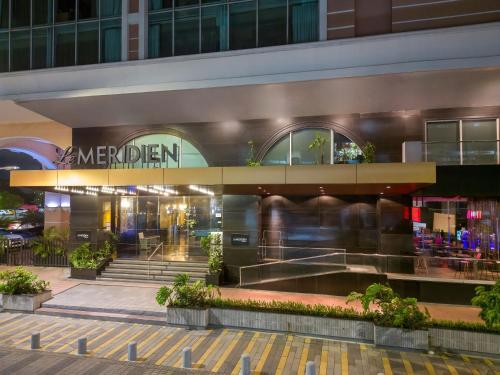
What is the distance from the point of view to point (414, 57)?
1289cm

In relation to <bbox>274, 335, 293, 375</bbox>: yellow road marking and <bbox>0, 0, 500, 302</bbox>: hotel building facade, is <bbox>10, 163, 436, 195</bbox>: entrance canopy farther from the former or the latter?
<bbox>274, 335, 293, 375</bbox>: yellow road marking

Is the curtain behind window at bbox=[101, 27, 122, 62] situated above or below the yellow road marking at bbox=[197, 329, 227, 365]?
above

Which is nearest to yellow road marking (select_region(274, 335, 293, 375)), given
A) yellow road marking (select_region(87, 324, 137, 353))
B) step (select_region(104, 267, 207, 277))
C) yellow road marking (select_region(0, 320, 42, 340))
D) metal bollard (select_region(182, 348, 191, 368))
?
metal bollard (select_region(182, 348, 191, 368))

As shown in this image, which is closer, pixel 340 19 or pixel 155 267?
pixel 340 19

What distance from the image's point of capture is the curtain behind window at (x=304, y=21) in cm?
1512

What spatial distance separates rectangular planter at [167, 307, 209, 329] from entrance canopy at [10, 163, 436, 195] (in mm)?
5028

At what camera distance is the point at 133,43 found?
54.7 ft

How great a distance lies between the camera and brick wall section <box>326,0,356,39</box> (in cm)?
1430

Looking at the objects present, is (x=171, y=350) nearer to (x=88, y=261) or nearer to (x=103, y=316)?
(x=103, y=316)

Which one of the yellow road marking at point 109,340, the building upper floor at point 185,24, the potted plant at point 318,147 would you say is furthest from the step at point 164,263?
the building upper floor at point 185,24

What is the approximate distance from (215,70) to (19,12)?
1208 centimetres

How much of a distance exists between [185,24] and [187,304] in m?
12.8

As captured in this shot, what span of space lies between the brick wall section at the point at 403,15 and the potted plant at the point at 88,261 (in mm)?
14249

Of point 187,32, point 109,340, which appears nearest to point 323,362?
point 109,340
